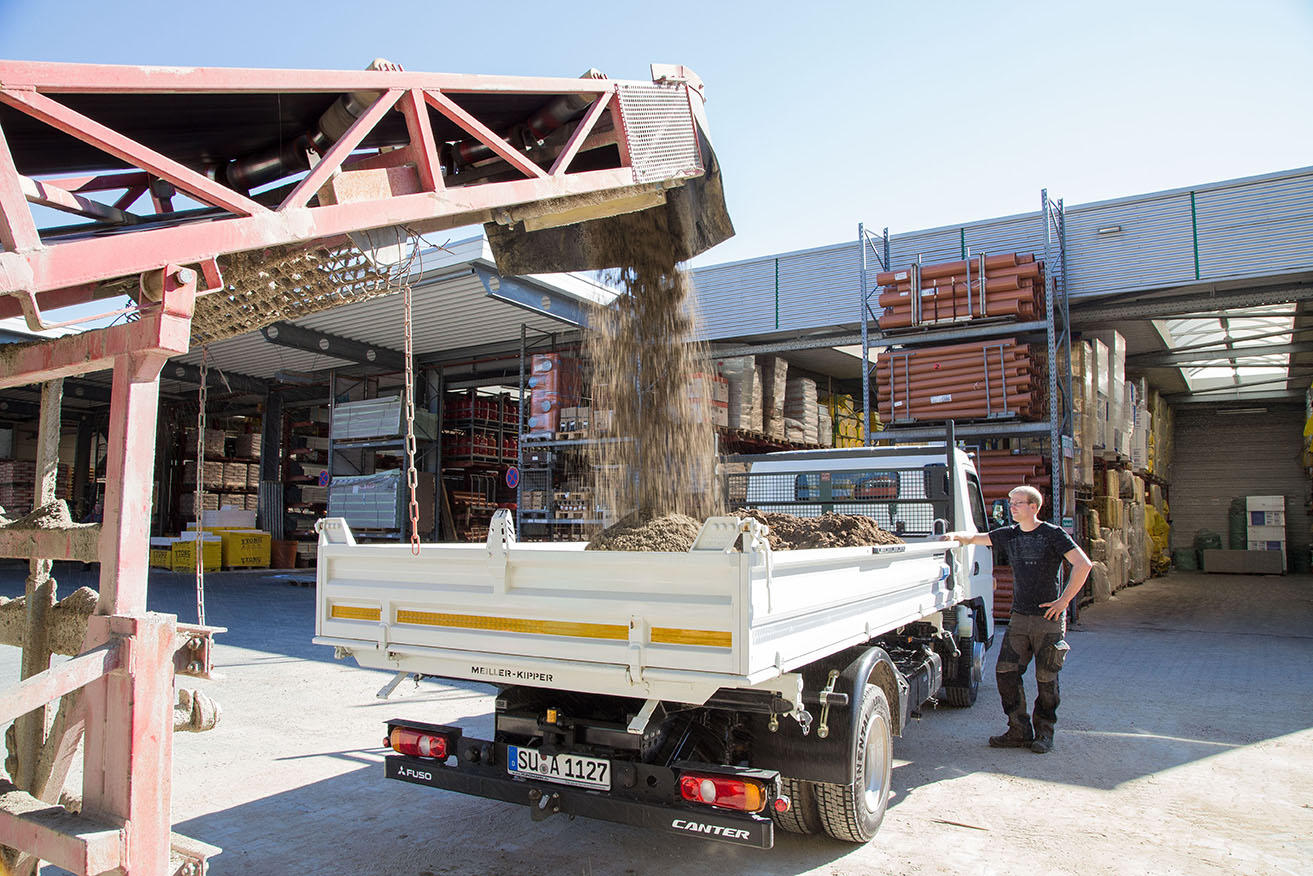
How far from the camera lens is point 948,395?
12.3m

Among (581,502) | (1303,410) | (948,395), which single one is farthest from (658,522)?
(1303,410)

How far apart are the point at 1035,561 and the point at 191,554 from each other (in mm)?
21258

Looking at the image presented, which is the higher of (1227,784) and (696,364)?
(696,364)

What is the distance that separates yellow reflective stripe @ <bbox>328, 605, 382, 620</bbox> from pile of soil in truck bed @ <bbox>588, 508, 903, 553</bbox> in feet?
3.81

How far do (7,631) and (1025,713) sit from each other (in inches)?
231

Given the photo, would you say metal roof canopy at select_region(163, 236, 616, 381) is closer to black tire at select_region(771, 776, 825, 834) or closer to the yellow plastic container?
the yellow plastic container

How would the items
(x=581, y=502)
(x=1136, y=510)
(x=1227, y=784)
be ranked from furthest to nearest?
(x=1136, y=510) < (x=581, y=502) < (x=1227, y=784)

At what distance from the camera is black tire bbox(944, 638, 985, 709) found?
6766 mm

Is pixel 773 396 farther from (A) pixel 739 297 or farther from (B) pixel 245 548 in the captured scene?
(B) pixel 245 548

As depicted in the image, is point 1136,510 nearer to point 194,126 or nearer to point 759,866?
point 759,866

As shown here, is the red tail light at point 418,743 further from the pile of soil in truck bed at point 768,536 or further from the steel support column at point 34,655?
the steel support column at point 34,655

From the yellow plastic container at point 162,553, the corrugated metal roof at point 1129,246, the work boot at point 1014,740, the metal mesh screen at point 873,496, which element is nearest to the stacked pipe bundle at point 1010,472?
the corrugated metal roof at point 1129,246

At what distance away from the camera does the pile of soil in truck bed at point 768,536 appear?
4.21 metres

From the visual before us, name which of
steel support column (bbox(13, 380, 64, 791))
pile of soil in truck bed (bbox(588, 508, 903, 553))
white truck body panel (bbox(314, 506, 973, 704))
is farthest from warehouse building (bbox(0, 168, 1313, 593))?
steel support column (bbox(13, 380, 64, 791))
